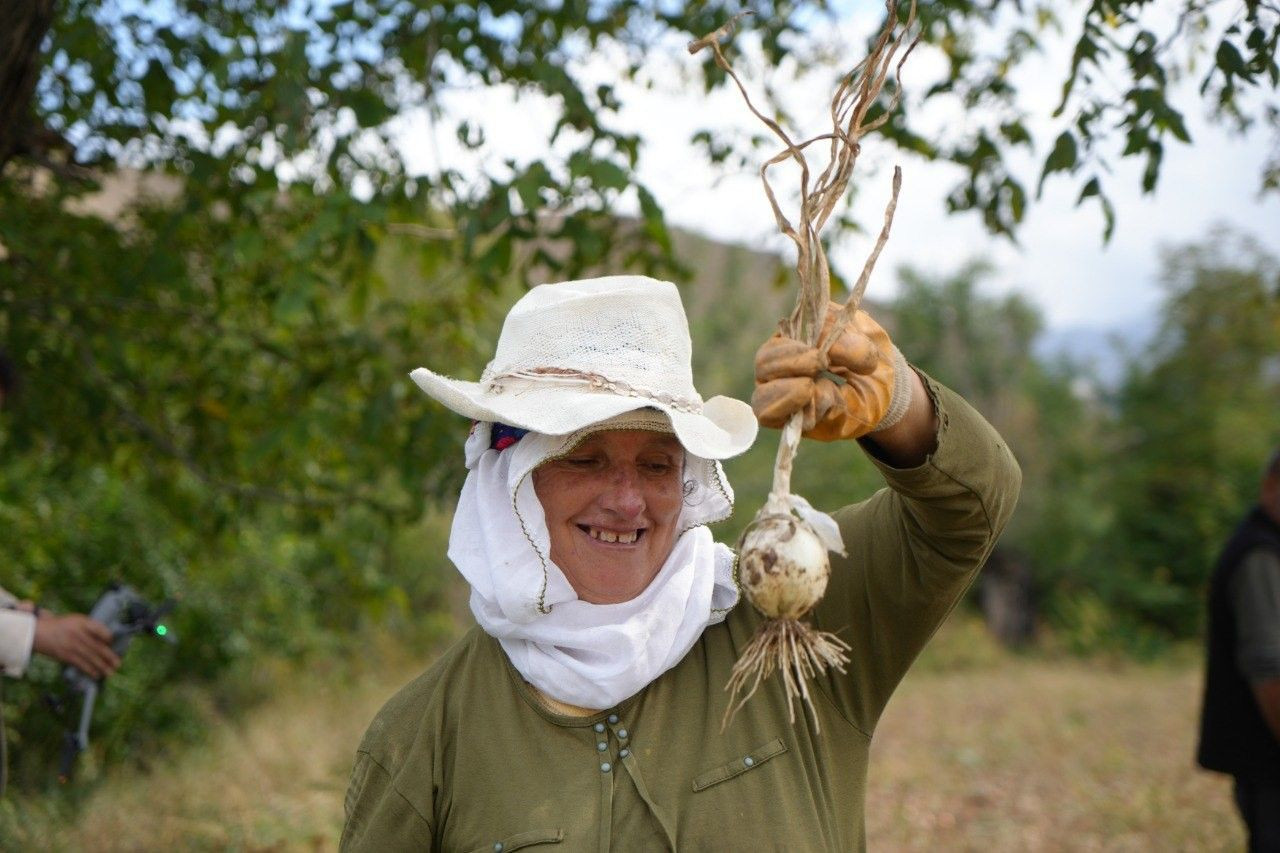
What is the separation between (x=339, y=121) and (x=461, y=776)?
265 centimetres

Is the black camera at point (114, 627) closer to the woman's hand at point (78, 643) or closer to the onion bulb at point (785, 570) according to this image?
the woman's hand at point (78, 643)

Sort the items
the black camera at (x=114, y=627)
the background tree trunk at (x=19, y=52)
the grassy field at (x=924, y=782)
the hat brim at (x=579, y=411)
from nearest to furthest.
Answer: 1. the hat brim at (x=579, y=411)
2. the background tree trunk at (x=19, y=52)
3. the black camera at (x=114, y=627)
4. the grassy field at (x=924, y=782)

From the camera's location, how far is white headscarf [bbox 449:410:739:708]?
1.78 metres

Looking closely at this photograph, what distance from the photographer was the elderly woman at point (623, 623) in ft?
5.65

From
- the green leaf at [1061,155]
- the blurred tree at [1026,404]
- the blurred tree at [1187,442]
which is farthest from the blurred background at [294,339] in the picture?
the blurred tree at [1026,404]

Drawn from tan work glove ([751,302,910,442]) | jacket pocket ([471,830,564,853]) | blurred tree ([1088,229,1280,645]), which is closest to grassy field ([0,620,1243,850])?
jacket pocket ([471,830,564,853])

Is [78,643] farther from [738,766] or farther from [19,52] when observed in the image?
[738,766]

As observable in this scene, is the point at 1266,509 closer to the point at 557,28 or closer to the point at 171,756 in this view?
the point at 557,28

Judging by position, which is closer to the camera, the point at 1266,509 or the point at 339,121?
the point at 1266,509

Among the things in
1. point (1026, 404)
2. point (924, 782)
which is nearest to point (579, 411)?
point (924, 782)

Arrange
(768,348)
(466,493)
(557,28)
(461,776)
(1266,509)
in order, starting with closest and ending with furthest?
(768,348) < (461,776) < (466,493) < (1266,509) < (557,28)

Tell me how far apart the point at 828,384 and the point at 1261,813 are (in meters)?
2.47

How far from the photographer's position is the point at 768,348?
1533mm

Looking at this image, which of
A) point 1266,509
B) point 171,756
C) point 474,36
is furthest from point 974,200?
point 171,756
